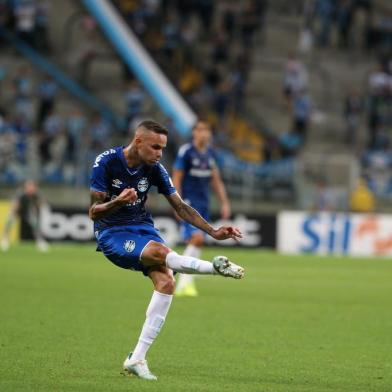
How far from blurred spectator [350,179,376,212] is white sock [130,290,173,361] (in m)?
21.3

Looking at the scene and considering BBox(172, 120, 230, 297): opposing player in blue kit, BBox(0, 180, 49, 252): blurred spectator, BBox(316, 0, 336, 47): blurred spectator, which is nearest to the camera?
BBox(172, 120, 230, 297): opposing player in blue kit

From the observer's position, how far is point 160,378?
8742mm

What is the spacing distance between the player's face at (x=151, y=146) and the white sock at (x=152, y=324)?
1.10 m

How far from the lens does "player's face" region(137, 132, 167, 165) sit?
890 cm

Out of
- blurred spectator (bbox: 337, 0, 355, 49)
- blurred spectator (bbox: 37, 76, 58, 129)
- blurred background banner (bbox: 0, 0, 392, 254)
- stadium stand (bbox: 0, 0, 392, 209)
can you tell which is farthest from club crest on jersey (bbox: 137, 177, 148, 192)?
blurred spectator (bbox: 337, 0, 355, 49)

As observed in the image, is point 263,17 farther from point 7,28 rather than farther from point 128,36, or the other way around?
point 7,28

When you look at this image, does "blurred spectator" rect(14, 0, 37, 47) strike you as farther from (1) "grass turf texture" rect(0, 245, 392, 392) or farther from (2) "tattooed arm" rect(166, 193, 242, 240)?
(2) "tattooed arm" rect(166, 193, 242, 240)

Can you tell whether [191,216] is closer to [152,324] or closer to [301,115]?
[152,324]

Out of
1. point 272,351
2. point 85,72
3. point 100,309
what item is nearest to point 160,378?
point 272,351

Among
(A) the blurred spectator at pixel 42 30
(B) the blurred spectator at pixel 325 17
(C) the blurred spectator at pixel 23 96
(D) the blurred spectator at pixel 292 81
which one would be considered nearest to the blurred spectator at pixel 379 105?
(D) the blurred spectator at pixel 292 81

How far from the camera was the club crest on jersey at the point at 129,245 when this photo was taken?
29.5 ft

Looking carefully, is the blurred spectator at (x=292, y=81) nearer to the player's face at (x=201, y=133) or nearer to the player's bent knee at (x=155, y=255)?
the player's face at (x=201, y=133)

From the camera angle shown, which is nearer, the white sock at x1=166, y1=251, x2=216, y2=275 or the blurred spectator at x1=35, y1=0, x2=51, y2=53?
the white sock at x1=166, y1=251, x2=216, y2=275

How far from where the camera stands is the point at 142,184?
9.27 meters
